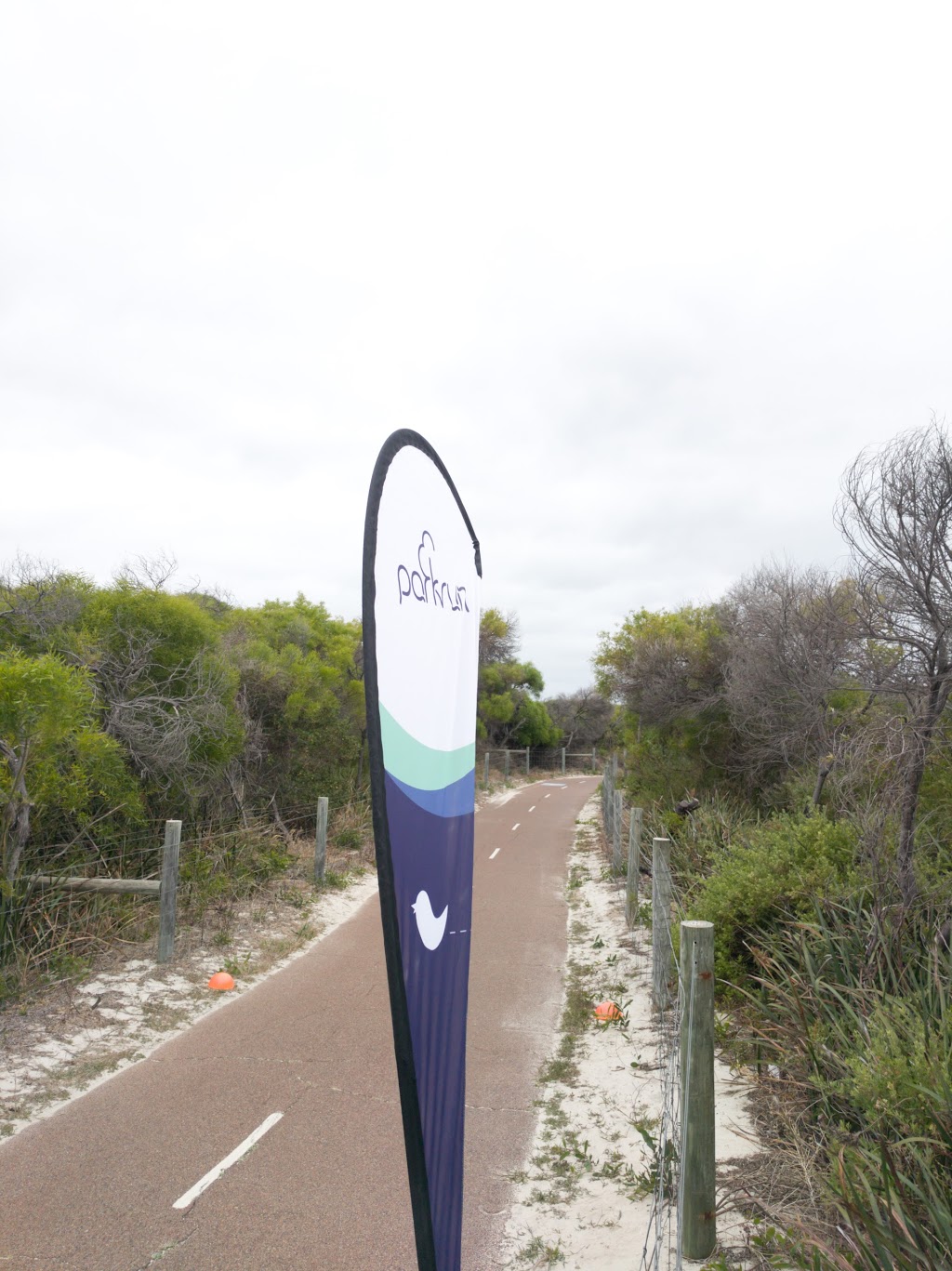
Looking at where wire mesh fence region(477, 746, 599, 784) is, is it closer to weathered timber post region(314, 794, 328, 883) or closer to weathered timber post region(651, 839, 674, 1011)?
weathered timber post region(314, 794, 328, 883)

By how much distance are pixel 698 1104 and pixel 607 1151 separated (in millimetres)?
1533

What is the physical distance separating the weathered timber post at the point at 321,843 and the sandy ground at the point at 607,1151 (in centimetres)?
511

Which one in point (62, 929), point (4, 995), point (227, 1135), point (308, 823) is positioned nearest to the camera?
point (227, 1135)

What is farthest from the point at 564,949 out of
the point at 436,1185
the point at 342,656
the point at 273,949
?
the point at 342,656

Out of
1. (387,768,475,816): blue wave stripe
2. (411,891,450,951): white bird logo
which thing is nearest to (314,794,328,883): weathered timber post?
(387,768,475,816): blue wave stripe

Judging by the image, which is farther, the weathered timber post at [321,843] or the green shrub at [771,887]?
the weathered timber post at [321,843]

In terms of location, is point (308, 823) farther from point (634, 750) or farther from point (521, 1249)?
point (521, 1249)

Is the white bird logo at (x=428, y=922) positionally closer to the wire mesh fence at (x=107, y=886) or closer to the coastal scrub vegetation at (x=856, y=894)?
the coastal scrub vegetation at (x=856, y=894)

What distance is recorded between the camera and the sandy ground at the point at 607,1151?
12.6ft

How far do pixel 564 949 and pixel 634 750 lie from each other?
10397mm

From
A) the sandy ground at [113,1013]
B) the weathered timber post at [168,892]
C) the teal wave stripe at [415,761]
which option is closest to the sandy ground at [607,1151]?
the teal wave stripe at [415,761]

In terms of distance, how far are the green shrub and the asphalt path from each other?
1.66 metres

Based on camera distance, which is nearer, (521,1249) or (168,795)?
(521,1249)

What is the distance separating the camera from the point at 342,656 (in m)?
18.1
